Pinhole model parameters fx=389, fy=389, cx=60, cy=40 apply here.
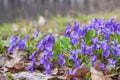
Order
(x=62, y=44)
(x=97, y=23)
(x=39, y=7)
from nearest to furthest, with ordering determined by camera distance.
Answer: (x=97, y=23), (x=62, y=44), (x=39, y=7)

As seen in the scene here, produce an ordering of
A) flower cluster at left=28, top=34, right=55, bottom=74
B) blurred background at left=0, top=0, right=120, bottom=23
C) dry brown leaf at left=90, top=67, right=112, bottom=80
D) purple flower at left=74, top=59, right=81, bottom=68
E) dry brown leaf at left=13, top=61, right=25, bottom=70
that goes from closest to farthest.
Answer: dry brown leaf at left=90, top=67, right=112, bottom=80 < purple flower at left=74, top=59, right=81, bottom=68 < flower cluster at left=28, top=34, right=55, bottom=74 < dry brown leaf at left=13, top=61, right=25, bottom=70 < blurred background at left=0, top=0, right=120, bottom=23

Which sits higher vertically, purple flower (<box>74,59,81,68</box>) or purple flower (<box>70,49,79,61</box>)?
purple flower (<box>70,49,79,61</box>)

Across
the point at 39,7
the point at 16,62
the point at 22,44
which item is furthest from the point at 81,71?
the point at 39,7

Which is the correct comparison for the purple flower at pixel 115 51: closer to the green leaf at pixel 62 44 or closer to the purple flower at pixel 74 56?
the purple flower at pixel 74 56

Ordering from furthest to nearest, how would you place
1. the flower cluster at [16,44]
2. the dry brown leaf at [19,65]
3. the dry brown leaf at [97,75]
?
the flower cluster at [16,44] → the dry brown leaf at [19,65] → the dry brown leaf at [97,75]

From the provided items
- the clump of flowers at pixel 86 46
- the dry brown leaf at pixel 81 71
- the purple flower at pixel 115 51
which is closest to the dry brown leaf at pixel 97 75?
the dry brown leaf at pixel 81 71

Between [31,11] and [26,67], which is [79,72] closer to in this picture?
[26,67]

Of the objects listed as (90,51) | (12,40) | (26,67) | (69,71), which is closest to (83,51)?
(90,51)

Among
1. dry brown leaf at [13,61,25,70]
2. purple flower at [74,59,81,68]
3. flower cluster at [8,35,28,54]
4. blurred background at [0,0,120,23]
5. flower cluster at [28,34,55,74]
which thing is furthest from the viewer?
blurred background at [0,0,120,23]

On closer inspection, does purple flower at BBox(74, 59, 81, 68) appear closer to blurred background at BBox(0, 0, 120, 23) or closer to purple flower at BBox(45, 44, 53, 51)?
purple flower at BBox(45, 44, 53, 51)

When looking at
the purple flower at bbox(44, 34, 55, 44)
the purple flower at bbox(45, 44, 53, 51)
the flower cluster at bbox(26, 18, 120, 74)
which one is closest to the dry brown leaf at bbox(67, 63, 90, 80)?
the flower cluster at bbox(26, 18, 120, 74)

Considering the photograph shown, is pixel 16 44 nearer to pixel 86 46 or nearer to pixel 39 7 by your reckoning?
pixel 86 46

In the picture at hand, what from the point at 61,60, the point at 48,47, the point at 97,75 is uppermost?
the point at 48,47
